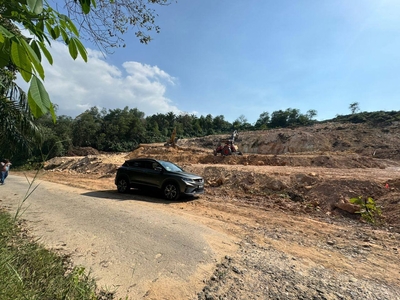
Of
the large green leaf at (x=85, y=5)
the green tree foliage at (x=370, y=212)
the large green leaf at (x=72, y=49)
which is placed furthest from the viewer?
the green tree foliage at (x=370, y=212)

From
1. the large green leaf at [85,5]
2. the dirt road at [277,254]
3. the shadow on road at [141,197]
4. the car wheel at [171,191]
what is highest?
the large green leaf at [85,5]

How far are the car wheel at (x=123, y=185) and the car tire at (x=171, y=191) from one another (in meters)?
2.17

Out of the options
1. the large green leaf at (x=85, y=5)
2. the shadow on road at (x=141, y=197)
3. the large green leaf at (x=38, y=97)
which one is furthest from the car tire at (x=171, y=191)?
the large green leaf at (x=38, y=97)

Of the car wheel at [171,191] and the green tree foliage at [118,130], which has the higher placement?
the green tree foliage at [118,130]

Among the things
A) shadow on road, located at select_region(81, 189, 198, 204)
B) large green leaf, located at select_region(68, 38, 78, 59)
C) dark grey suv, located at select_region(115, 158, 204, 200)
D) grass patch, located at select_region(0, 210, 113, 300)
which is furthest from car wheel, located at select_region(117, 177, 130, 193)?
large green leaf, located at select_region(68, 38, 78, 59)

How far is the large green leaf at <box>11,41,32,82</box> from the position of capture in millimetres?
1054

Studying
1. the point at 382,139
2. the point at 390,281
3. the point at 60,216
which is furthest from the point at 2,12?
the point at 382,139

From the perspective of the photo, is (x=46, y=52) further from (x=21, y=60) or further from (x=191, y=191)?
(x=191, y=191)

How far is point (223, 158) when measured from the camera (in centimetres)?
2241

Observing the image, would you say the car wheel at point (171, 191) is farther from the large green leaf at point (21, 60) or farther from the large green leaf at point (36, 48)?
the large green leaf at point (21, 60)

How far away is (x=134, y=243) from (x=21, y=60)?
465 cm

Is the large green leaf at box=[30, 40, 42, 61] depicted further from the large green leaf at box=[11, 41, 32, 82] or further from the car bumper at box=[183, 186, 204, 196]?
the car bumper at box=[183, 186, 204, 196]

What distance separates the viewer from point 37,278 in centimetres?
308

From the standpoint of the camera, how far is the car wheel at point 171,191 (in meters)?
9.67
